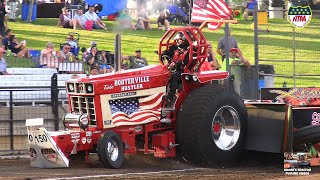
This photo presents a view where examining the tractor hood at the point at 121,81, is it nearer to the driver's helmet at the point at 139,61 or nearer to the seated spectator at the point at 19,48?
the driver's helmet at the point at 139,61

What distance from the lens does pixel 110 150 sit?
11.0 metres

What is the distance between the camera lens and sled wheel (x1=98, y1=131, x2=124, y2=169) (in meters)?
10.8

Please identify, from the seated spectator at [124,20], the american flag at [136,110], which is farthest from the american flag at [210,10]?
the american flag at [136,110]

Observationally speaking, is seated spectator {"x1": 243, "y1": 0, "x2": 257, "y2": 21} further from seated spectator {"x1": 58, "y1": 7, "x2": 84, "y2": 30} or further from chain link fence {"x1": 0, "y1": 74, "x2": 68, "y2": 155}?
chain link fence {"x1": 0, "y1": 74, "x2": 68, "y2": 155}

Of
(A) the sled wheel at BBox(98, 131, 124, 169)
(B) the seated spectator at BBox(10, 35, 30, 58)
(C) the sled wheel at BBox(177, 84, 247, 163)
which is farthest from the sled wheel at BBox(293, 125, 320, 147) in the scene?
(B) the seated spectator at BBox(10, 35, 30, 58)

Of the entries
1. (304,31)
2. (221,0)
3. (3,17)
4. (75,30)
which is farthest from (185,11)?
(221,0)

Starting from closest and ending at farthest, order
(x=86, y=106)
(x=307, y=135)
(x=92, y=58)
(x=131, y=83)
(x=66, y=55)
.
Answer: (x=86, y=106)
(x=131, y=83)
(x=307, y=135)
(x=92, y=58)
(x=66, y=55)

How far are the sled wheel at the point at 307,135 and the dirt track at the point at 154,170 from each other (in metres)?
0.48

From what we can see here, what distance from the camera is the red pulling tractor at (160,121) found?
1085 centimetres

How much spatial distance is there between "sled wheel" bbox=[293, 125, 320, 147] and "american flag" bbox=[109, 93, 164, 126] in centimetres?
206

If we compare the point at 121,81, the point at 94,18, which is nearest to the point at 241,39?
the point at 94,18

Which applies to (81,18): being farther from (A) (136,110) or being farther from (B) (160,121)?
(A) (136,110)

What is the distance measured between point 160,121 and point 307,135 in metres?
2.16

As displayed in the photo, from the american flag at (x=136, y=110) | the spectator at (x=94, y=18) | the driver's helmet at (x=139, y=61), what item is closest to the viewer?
the american flag at (x=136, y=110)
